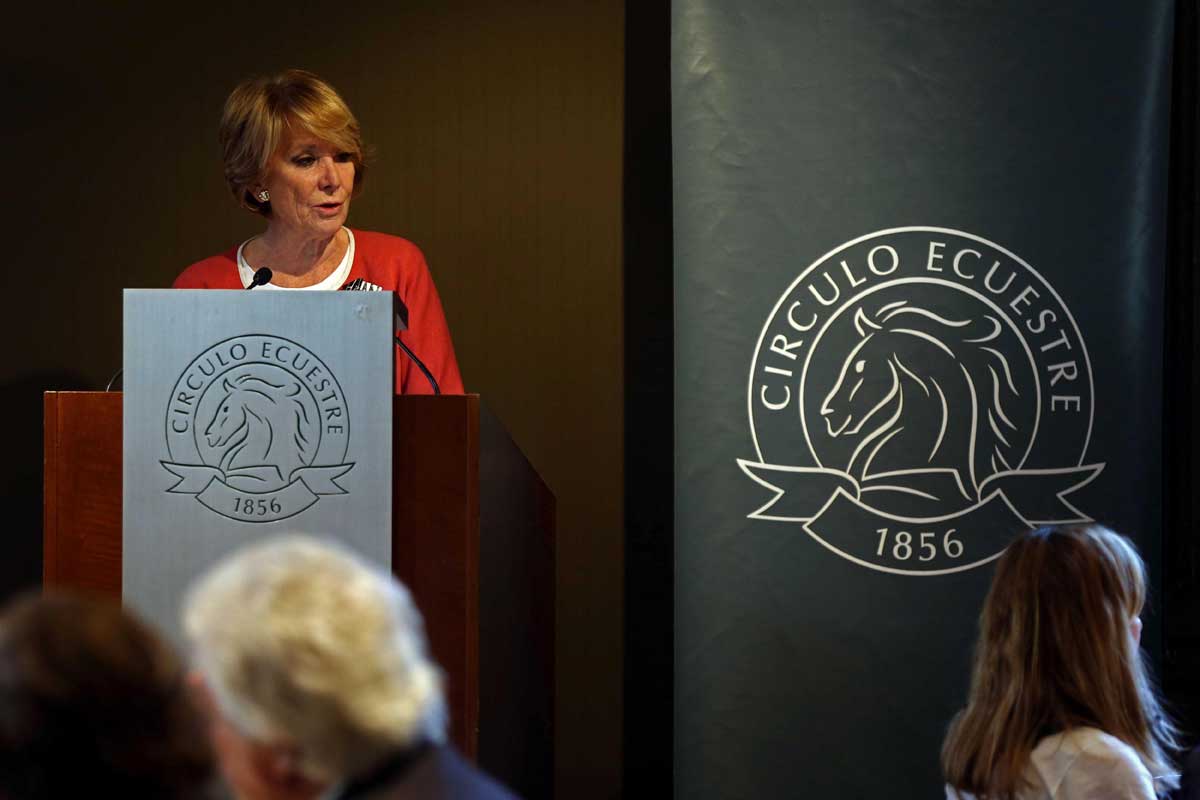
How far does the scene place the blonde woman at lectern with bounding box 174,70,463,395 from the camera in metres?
2.75

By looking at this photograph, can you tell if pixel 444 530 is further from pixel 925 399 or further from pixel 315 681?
pixel 925 399

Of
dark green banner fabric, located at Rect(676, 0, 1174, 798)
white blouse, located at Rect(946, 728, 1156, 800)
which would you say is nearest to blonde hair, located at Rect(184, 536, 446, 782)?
white blouse, located at Rect(946, 728, 1156, 800)

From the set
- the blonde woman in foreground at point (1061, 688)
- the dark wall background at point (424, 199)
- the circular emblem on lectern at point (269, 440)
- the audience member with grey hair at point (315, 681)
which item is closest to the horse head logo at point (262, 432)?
the circular emblem on lectern at point (269, 440)

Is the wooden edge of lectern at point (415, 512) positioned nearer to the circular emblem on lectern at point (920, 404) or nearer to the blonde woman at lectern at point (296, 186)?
the blonde woman at lectern at point (296, 186)

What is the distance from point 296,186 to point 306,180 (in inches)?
1.0

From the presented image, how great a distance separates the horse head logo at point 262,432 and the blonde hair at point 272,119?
39.9 inches

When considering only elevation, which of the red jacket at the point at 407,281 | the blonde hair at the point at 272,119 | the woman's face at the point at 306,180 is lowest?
the red jacket at the point at 407,281

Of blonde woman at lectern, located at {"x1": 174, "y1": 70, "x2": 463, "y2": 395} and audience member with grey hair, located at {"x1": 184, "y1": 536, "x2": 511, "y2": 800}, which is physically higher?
blonde woman at lectern, located at {"x1": 174, "y1": 70, "x2": 463, "y2": 395}

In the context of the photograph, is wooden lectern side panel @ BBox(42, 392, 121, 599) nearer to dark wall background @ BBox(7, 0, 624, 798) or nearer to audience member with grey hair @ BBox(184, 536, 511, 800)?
audience member with grey hair @ BBox(184, 536, 511, 800)

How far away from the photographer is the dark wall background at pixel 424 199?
A: 154 inches

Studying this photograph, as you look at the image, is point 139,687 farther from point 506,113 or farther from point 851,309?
point 506,113

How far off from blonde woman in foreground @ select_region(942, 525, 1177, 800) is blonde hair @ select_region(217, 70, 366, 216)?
1.56 m

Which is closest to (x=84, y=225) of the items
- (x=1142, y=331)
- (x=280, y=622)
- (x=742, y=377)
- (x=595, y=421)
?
(x=595, y=421)

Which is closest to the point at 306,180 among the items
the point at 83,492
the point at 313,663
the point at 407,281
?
the point at 407,281
